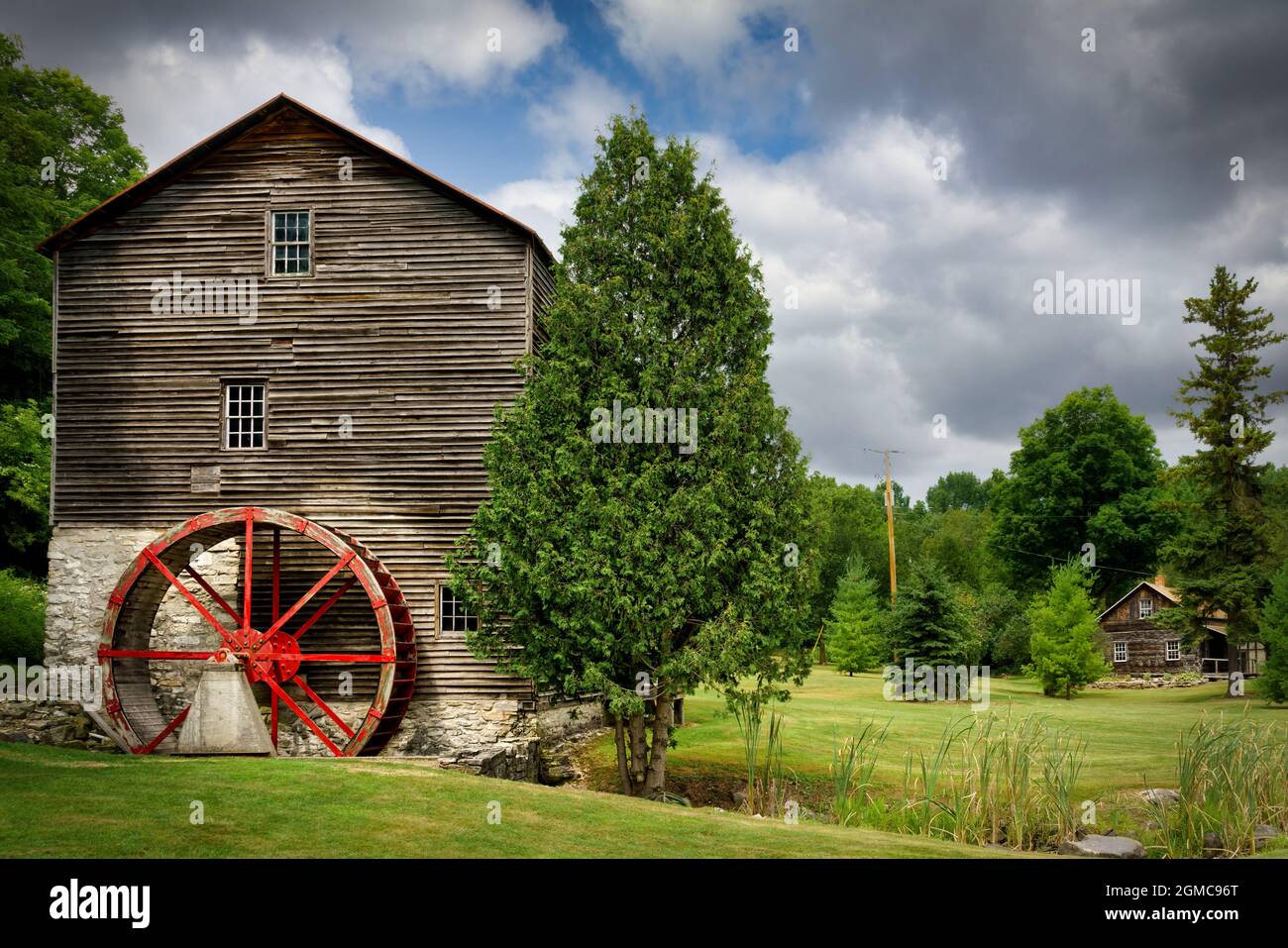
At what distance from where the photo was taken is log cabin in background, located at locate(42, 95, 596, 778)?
59.4 ft

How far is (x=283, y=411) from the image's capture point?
1870cm

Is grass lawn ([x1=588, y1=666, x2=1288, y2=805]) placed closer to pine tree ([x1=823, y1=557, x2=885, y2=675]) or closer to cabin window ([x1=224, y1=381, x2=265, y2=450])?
pine tree ([x1=823, y1=557, x2=885, y2=675])

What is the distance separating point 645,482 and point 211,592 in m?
9.08

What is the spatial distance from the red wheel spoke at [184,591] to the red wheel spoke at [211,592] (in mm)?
284

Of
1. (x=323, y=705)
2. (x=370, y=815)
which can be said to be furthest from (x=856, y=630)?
(x=370, y=815)

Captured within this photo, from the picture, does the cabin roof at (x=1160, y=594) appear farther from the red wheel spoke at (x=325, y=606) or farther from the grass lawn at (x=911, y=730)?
the red wheel spoke at (x=325, y=606)

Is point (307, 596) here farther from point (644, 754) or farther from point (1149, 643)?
point (1149, 643)

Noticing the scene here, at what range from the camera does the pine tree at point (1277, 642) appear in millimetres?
26359

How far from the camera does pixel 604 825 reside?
36.5ft

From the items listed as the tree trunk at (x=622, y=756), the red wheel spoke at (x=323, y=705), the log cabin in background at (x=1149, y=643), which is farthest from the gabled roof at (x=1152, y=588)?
the red wheel spoke at (x=323, y=705)

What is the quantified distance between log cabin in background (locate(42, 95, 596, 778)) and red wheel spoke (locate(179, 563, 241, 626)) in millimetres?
69

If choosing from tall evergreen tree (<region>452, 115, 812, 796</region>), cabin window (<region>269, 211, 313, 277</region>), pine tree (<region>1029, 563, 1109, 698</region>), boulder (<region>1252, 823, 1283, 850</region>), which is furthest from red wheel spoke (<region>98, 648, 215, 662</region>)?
pine tree (<region>1029, 563, 1109, 698</region>)

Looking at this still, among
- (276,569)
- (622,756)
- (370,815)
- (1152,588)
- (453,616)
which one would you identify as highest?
(276,569)
